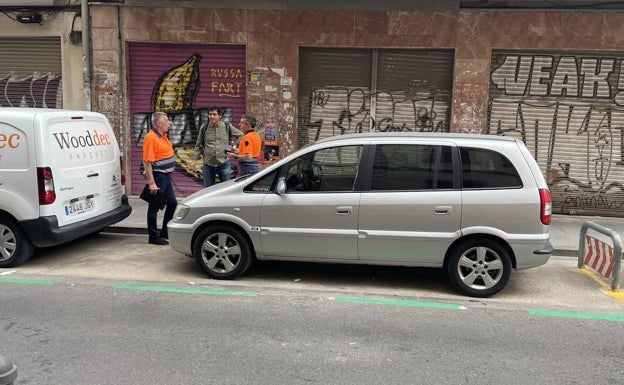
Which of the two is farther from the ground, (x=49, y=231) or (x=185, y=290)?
(x=49, y=231)

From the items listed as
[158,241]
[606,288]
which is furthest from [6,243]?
[606,288]

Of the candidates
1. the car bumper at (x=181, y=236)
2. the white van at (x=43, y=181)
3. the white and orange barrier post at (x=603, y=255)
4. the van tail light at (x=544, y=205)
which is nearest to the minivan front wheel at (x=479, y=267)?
the van tail light at (x=544, y=205)

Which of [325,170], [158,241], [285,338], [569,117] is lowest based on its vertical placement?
[285,338]

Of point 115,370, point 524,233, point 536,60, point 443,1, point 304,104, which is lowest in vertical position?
point 115,370

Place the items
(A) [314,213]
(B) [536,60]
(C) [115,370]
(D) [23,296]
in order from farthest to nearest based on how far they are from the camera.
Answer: (B) [536,60] < (A) [314,213] < (D) [23,296] < (C) [115,370]

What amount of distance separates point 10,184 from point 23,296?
5.13 ft

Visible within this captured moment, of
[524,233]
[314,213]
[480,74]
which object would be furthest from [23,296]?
[480,74]

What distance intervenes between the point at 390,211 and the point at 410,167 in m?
0.53

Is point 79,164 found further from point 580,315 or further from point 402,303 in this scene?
point 580,315

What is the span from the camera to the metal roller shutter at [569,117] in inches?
388

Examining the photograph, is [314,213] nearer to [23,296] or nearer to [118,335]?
[118,335]

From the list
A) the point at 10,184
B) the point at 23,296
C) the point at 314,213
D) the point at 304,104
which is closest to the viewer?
the point at 23,296

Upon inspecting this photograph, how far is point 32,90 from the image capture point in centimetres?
1116

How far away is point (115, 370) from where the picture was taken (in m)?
3.72
